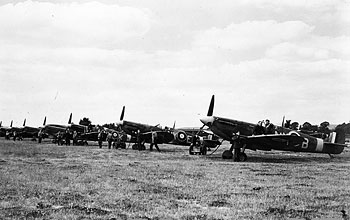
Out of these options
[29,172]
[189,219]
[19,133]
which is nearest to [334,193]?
[189,219]

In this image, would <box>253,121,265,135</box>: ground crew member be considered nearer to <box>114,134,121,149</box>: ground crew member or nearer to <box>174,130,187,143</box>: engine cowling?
<box>174,130,187,143</box>: engine cowling

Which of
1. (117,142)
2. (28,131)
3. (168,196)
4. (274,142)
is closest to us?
(168,196)

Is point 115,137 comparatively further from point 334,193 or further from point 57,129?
point 334,193

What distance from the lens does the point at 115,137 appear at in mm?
29312

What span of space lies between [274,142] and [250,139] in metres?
1.22

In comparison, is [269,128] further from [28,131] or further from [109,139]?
[28,131]

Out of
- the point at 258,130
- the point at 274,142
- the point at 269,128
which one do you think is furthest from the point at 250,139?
the point at 269,128

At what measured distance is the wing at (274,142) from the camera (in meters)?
17.0

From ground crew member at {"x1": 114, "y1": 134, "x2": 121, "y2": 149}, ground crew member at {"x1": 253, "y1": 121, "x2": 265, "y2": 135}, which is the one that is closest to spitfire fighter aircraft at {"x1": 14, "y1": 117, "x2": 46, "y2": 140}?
ground crew member at {"x1": 114, "y1": 134, "x2": 121, "y2": 149}

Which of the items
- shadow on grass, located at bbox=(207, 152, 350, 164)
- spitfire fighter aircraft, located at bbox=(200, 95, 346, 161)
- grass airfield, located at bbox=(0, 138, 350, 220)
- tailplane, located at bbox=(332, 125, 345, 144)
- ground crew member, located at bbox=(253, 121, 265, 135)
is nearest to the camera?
grass airfield, located at bbox=(0, 138, 350, 220)

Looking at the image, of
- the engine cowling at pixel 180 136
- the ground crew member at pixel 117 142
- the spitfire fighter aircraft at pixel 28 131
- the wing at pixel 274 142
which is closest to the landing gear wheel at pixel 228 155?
the wing at pixel 274 142

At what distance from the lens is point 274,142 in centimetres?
1728

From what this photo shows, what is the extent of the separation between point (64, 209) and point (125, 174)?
4.72 meters

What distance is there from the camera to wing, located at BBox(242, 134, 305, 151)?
17.0 meters
